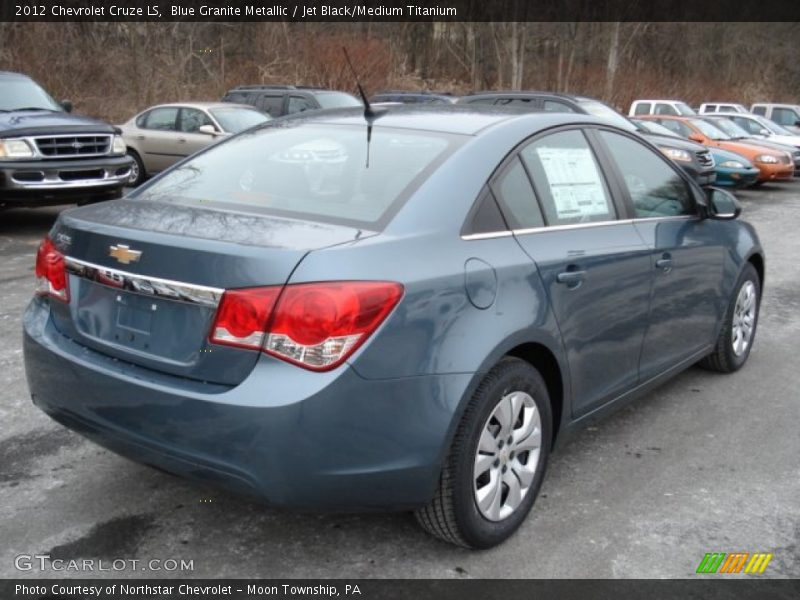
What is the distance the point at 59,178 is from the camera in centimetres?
931

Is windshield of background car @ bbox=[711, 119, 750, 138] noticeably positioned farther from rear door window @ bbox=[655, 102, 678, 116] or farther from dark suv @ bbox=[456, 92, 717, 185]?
dark suv @ bbox=[456, 92, 717, 185]

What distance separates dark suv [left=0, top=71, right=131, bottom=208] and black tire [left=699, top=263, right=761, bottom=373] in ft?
23.5

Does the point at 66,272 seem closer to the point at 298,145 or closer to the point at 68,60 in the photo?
the point at 298,145

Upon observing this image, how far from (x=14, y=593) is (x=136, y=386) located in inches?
32.2

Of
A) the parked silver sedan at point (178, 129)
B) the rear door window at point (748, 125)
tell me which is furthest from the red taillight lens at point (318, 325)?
the rear door window at point (748, 125)

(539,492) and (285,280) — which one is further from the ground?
(285,280)

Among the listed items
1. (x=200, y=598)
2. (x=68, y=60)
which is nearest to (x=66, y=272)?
(x=200, y=598)

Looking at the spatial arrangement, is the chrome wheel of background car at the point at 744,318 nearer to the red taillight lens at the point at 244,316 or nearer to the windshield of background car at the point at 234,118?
the red taillight lens at the point at 244,316

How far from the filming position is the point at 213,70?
30.2m

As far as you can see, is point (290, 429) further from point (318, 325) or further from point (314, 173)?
point (314, 173)

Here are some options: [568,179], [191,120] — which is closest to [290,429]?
[568,179]
